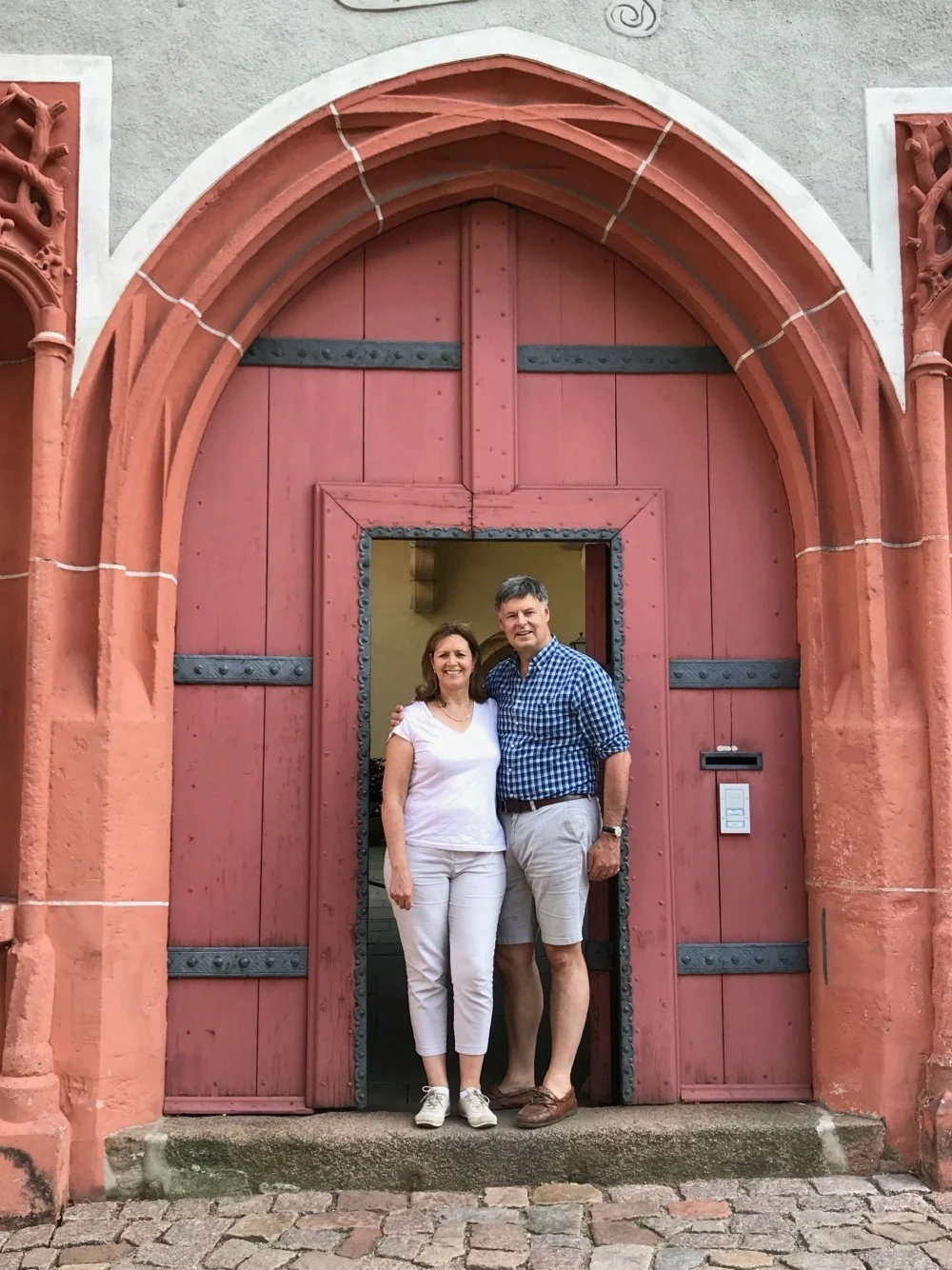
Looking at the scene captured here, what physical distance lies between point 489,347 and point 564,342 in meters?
0.26

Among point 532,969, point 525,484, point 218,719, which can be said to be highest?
point 525,484

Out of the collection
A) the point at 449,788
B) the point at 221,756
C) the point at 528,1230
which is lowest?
the point at 528,1230

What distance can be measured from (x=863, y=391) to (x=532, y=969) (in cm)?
208

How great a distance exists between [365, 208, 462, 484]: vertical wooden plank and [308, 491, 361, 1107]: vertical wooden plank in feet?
0.96

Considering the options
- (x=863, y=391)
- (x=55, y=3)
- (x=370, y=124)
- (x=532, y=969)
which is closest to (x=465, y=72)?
(x=370, y=124)

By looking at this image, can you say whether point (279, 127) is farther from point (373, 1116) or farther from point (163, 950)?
point (373, 1116)

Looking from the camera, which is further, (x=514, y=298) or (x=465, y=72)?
(x=514, y=298)

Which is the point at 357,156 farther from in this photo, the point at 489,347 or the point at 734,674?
the point at 734,674

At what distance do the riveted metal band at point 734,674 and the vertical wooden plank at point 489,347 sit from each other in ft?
2.73

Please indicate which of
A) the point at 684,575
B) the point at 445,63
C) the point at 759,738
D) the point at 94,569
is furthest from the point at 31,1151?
the point at 445,63

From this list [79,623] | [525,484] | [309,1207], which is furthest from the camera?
[525,484]

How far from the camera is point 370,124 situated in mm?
3920

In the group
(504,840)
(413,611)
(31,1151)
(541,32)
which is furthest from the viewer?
(413,611)

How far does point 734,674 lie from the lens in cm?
407
